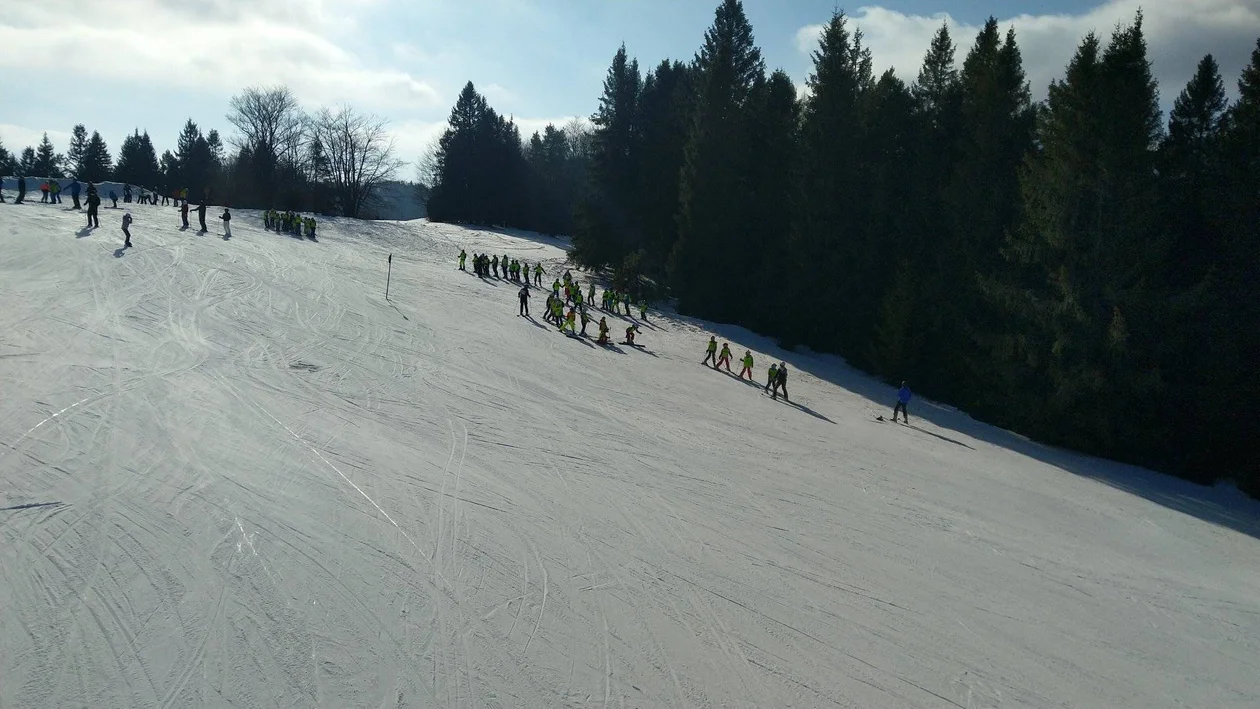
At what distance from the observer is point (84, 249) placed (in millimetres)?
25891

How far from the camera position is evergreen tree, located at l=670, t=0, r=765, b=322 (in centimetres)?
3756

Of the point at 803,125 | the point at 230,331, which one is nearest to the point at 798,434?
the point at 230,331

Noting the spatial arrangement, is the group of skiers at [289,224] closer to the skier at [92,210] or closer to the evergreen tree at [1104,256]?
the skier at [92,210]

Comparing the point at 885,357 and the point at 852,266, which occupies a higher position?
the point at 852,266

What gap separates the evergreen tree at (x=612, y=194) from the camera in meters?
41.7

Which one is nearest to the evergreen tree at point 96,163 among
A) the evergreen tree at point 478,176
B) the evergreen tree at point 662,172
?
the evergreen tree at point 478,176

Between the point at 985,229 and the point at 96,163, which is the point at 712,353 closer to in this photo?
the point at 985,229

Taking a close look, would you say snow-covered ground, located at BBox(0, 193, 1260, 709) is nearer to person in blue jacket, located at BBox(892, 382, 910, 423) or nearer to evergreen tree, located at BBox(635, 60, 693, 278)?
person in blue jacket, located at BBox(892, 382, 910, 423)

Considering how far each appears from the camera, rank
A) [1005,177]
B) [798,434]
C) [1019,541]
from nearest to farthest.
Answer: [1019,541] < [798,434] < [1005,177]

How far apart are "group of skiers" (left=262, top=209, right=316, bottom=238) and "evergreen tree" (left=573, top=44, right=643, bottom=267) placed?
16444 millimetres

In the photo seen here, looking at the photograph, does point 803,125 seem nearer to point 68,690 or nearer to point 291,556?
point 291,556

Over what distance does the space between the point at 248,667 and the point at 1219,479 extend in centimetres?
2687

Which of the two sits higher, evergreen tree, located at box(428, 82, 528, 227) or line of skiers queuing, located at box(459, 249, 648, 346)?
evergreen tree, located at box(428, 82, 528, 227)

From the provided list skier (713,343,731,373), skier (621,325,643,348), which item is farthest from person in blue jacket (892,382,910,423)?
skier (621,325,643,348)
